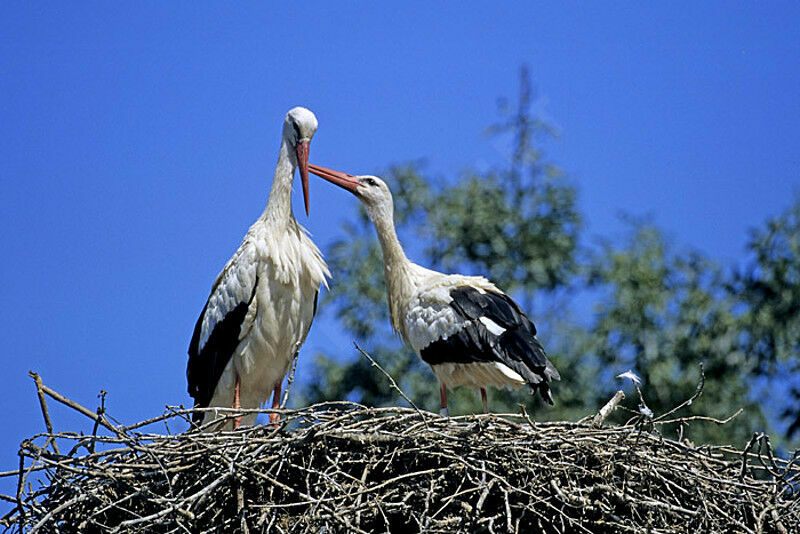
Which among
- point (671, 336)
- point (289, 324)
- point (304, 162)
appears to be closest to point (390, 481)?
→ point (289, 324)

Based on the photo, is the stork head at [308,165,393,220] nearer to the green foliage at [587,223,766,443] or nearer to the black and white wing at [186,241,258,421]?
the black and white wing at [186,241,258,421]

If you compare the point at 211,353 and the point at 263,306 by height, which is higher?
the point at 263,306

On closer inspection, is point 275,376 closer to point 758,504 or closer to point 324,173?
point 324,173

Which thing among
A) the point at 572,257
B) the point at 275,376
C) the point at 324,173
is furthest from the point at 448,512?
the point at 572,257

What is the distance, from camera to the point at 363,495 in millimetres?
4402

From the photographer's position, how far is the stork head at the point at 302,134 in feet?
20.8

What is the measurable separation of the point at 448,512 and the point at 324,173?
10.5 feet

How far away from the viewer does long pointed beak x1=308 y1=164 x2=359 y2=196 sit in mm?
7129

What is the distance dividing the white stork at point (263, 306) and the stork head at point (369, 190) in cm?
78

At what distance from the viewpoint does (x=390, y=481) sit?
4.31 meters

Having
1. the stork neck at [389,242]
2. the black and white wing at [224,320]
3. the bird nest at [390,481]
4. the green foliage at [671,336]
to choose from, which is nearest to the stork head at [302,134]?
the black and white wing at [224,320]

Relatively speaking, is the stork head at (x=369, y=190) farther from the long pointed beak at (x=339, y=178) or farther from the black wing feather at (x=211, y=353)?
the black wing feather at (x=211, y=353)

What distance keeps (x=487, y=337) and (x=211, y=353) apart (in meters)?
1.50

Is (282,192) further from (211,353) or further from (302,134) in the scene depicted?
(211,353)
